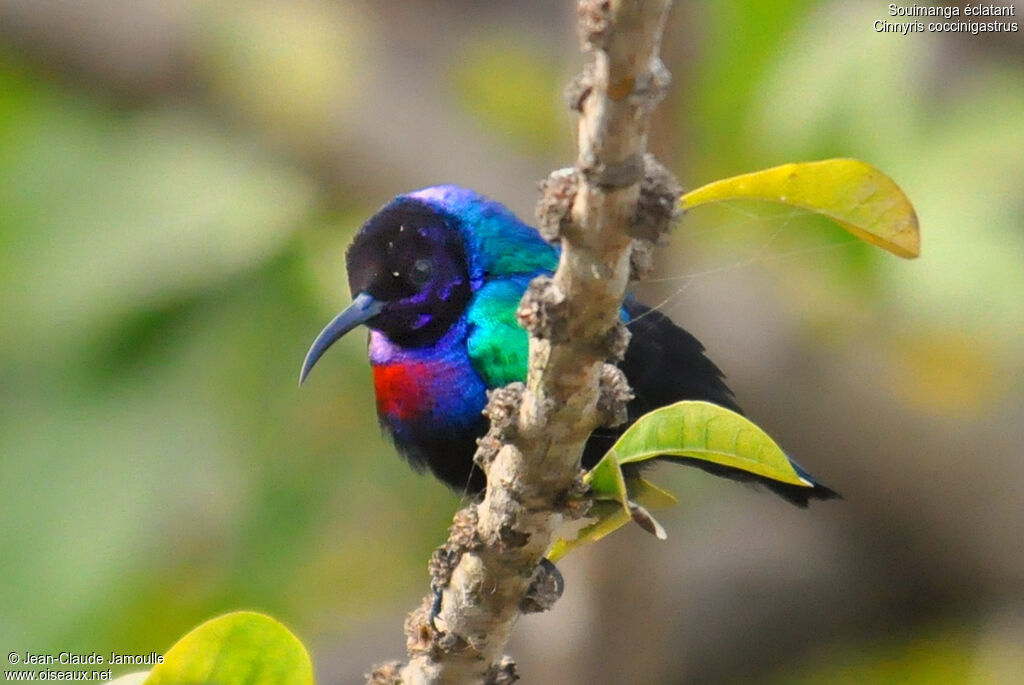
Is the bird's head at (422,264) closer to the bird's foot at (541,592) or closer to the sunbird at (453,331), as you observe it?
the sunbird at (453,331)

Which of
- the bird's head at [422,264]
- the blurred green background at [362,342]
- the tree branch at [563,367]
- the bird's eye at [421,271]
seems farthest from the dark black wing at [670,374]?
the tree branch at [563,367]

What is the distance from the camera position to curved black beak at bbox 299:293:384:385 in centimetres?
266

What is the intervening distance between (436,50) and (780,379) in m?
2.84

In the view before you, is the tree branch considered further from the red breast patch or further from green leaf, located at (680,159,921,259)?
the red breast patch

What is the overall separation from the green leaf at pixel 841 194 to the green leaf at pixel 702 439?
269 mm

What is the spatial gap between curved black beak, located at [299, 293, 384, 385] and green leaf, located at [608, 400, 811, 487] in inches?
42.0

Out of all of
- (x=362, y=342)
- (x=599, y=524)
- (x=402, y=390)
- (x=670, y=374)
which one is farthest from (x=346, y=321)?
(x=362, y=342)

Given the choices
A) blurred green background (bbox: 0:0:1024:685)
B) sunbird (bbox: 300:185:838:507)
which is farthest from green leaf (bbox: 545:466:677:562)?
blurred green background (bbox: 0:0:1024:685)

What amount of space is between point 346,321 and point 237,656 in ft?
3.28

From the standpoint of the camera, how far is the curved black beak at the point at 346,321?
266 centimetres

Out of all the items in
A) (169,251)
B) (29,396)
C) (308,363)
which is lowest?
(29,396)

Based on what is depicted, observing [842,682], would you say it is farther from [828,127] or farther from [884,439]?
[828,127]

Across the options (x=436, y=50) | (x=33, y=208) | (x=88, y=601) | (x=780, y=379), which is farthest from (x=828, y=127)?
(x=33, y=208)

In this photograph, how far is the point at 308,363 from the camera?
8.60 feet
